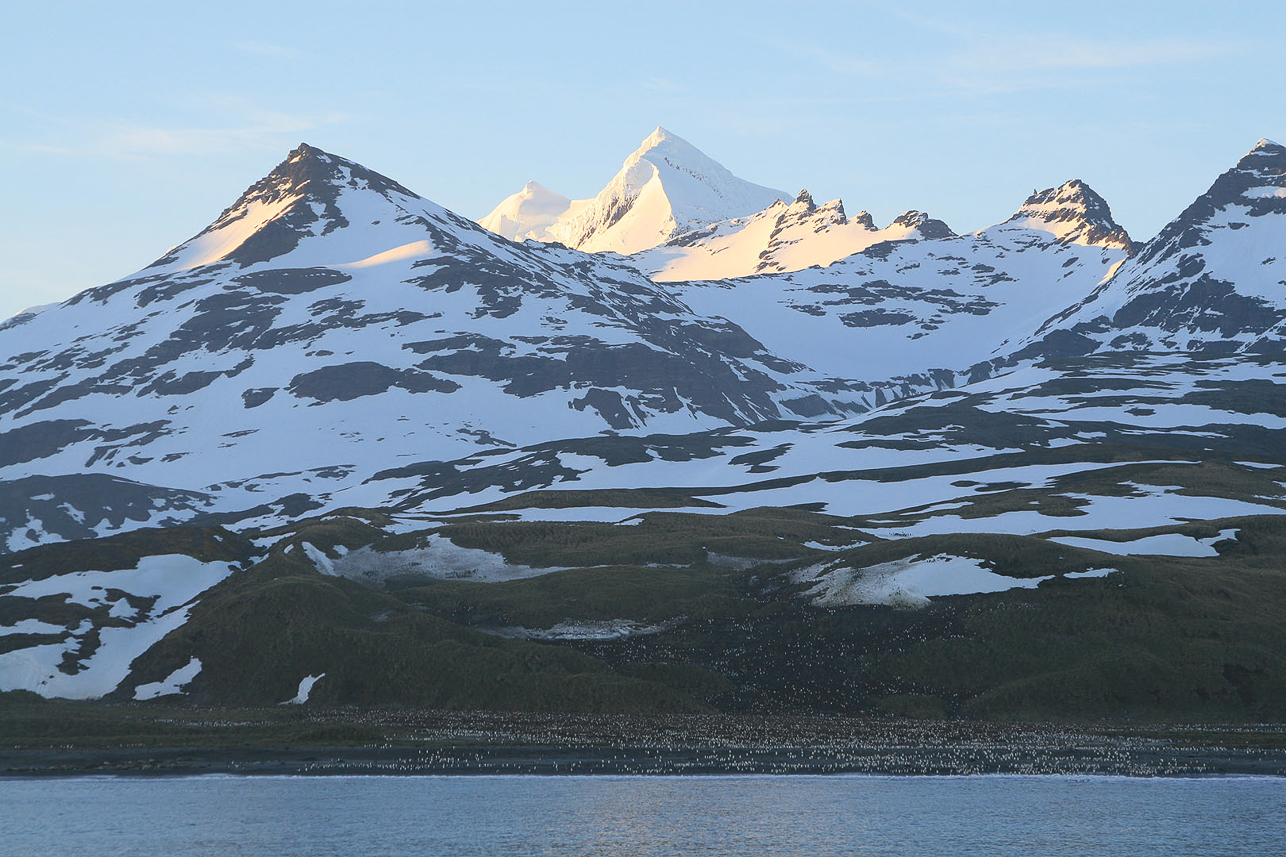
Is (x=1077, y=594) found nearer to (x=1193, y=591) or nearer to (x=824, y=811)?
(x=1193, y=591)

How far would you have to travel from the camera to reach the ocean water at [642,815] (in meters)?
51.1

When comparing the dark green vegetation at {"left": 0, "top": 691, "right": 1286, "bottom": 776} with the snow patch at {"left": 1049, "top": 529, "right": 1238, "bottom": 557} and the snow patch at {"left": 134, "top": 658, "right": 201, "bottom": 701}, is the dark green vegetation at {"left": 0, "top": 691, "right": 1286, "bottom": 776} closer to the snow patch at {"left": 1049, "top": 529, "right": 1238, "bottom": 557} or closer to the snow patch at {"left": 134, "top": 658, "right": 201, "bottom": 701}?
the snow patch at {"left": 134, "top": 658, "right": 201, "bottom": 701}

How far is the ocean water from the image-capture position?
51.1m

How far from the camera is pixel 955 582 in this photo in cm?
10425

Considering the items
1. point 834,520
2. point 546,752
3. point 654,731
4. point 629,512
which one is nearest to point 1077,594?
point 654,731

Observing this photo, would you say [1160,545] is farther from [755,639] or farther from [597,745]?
[597,745]

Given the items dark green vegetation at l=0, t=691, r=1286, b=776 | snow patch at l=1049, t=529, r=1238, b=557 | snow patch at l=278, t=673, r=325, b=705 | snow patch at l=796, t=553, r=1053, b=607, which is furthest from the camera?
snow patch at l=1049, t=529, r=1238, b=557

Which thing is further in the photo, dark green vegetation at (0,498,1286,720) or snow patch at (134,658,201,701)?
snow patch at (134,658,201,701)

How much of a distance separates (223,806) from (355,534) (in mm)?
82972

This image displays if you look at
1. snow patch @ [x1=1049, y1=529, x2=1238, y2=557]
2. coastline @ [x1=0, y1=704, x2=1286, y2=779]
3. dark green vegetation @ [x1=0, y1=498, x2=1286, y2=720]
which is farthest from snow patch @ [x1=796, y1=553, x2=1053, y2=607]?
coastline @ [x1=0, y1=704, x2=1286, y2=779]

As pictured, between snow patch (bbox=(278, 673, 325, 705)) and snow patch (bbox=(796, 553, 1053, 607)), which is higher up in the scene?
snow patch (bbox=(796, 553, 1053, 607))

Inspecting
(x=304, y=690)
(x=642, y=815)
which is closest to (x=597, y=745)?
(x=642, y=815)

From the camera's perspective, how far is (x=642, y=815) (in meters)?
56.6

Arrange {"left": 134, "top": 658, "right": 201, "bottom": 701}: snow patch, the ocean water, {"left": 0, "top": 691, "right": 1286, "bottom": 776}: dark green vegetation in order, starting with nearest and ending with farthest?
the ocean water, {"left": 0, "top": 691, "right": 1286, "bottom": 776}: dark green vegetation, {"left": 134, "top": 658, "right": 201, "bottom": 701}: snow patch
